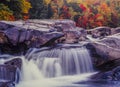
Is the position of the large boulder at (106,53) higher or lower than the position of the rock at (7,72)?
higher

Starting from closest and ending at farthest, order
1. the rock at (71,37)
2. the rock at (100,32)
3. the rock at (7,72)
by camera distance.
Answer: the rock at (7,72) < the rock at (71,37) < the rock at (100,32)

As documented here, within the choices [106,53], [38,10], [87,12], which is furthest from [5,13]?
[87,12]

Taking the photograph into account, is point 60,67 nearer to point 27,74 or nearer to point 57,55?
point 57,55

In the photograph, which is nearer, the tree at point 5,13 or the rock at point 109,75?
the rock at point 109,75

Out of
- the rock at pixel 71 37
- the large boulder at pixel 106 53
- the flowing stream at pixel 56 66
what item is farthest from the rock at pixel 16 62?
the rock at pixel 71 37

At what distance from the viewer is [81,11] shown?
5025 cm

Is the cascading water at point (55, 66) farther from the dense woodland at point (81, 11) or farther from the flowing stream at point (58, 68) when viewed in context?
the dense woodland at point (81, 11)

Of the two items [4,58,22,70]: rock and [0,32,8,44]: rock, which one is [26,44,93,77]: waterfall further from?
[0,32,8,44]: rock

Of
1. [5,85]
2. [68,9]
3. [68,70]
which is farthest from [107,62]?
[68,9]

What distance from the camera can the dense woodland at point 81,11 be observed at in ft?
139

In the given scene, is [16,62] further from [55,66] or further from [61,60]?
[61,60]

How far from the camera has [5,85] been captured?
15031 mm

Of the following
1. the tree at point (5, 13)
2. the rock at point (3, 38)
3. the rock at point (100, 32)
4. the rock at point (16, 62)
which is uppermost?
the tree at point (5, 13)

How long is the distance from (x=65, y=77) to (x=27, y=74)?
2.22 meters
